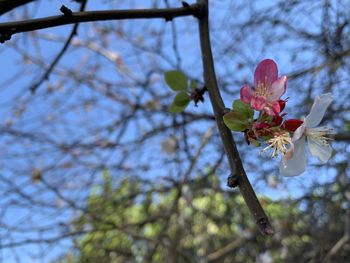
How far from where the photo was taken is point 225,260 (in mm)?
2650

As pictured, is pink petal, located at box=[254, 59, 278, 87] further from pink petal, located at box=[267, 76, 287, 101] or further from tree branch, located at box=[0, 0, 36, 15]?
tree branch, located at box=[0, 0, 36, 15]

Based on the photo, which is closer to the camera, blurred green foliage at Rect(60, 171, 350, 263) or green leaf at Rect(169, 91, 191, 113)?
green leaf at Rect(169, 91, 191, 113)

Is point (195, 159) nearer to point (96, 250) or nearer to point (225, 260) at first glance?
point (225, 260)

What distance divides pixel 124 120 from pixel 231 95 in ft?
2.87

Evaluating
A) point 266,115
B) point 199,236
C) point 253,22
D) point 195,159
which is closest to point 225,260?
point 199,236

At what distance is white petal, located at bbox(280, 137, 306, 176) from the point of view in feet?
2.50

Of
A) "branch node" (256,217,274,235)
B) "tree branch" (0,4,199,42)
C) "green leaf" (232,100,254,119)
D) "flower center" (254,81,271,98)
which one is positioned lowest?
"branch node" (256,217,274,235)

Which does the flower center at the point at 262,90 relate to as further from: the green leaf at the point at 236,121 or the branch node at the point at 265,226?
the branch node at the point at 265,226

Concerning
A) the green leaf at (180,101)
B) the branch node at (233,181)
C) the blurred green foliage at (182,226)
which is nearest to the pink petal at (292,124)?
the branch node at (233,181)

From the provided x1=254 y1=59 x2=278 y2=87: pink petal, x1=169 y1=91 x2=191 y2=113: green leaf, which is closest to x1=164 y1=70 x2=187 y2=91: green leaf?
x1=169 y1=91 x2=191 y2=113: green leaf

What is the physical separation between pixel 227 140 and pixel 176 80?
→ 14.1 inches

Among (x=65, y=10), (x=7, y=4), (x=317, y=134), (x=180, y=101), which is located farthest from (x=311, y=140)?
(x=7, y=4)

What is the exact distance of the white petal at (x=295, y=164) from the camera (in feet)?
2.50

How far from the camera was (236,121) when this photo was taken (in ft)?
2.55
